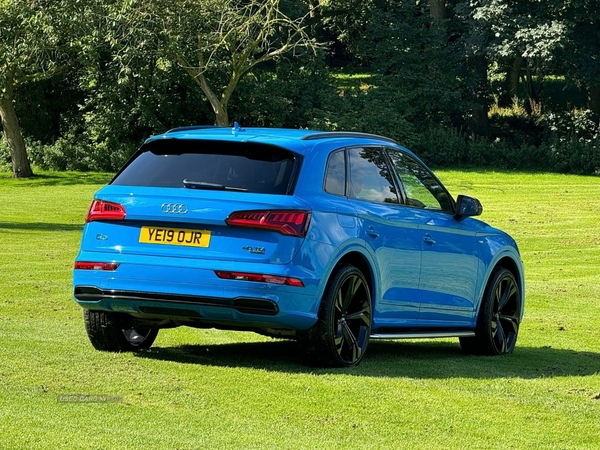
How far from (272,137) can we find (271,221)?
3.01 ft

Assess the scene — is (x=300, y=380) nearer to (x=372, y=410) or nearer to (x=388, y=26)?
(x=372, y=410)

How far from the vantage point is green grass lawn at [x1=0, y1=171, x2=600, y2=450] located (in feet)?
22.0

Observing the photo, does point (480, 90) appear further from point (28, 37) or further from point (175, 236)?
point (175, 236)

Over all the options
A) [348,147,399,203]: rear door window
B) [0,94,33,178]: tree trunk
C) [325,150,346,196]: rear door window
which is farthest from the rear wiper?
[0,94,33,178]: tree trunk

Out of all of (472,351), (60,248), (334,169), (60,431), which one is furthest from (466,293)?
(60,248)

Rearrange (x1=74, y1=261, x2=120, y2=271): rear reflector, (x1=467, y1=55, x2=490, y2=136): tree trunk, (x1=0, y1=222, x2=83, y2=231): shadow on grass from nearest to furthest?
(x1=74, y1=261, x2=120, y2=271): rear reflector, (x1=0, y1=222, x2=83, y2=231): shadow on grass, (x1=467, y1=55, x2=490, y2=136): tree trunk

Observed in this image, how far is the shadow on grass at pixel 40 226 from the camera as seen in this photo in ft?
93.4

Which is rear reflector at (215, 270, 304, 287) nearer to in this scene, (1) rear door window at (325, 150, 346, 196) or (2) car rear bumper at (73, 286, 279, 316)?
(2) car rear bumper at (73, 286, 279, 316)

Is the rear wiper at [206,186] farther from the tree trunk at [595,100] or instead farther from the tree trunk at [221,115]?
the tree trunk at [595,100]

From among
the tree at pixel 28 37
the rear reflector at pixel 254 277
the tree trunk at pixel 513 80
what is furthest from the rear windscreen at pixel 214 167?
the tree trunk at pixel 513 80

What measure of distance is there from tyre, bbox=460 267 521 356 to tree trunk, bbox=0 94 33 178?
1551 inches

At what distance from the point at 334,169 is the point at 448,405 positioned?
2.30 metres

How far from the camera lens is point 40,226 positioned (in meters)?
29.3

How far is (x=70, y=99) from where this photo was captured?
55.0 meters
